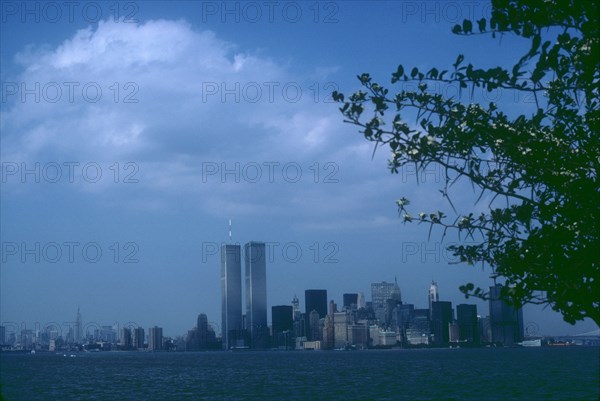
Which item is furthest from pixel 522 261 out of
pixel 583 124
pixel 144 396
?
pixel 144 396

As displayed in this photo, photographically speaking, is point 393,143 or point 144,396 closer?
point 393,143

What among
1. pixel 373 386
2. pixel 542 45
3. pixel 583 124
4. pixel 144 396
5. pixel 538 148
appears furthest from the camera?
pixel 373 386

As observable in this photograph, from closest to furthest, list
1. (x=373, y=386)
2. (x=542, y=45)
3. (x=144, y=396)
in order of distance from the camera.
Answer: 1. (x=542, y=45)
2. (x=144, y=396)
3. (x=373, y=386)

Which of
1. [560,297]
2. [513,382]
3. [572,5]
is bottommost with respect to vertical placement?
[513,382]

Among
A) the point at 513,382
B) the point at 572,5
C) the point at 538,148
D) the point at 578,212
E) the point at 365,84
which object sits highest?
the point at 572,5

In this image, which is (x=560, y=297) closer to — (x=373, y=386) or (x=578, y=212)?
(x=578, y=212)

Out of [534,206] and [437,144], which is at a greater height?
[437,144]

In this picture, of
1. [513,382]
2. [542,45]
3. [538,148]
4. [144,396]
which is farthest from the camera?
[513,382]

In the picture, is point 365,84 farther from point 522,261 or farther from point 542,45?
point 522,261

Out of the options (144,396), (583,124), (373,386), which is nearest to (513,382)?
(373,386)
